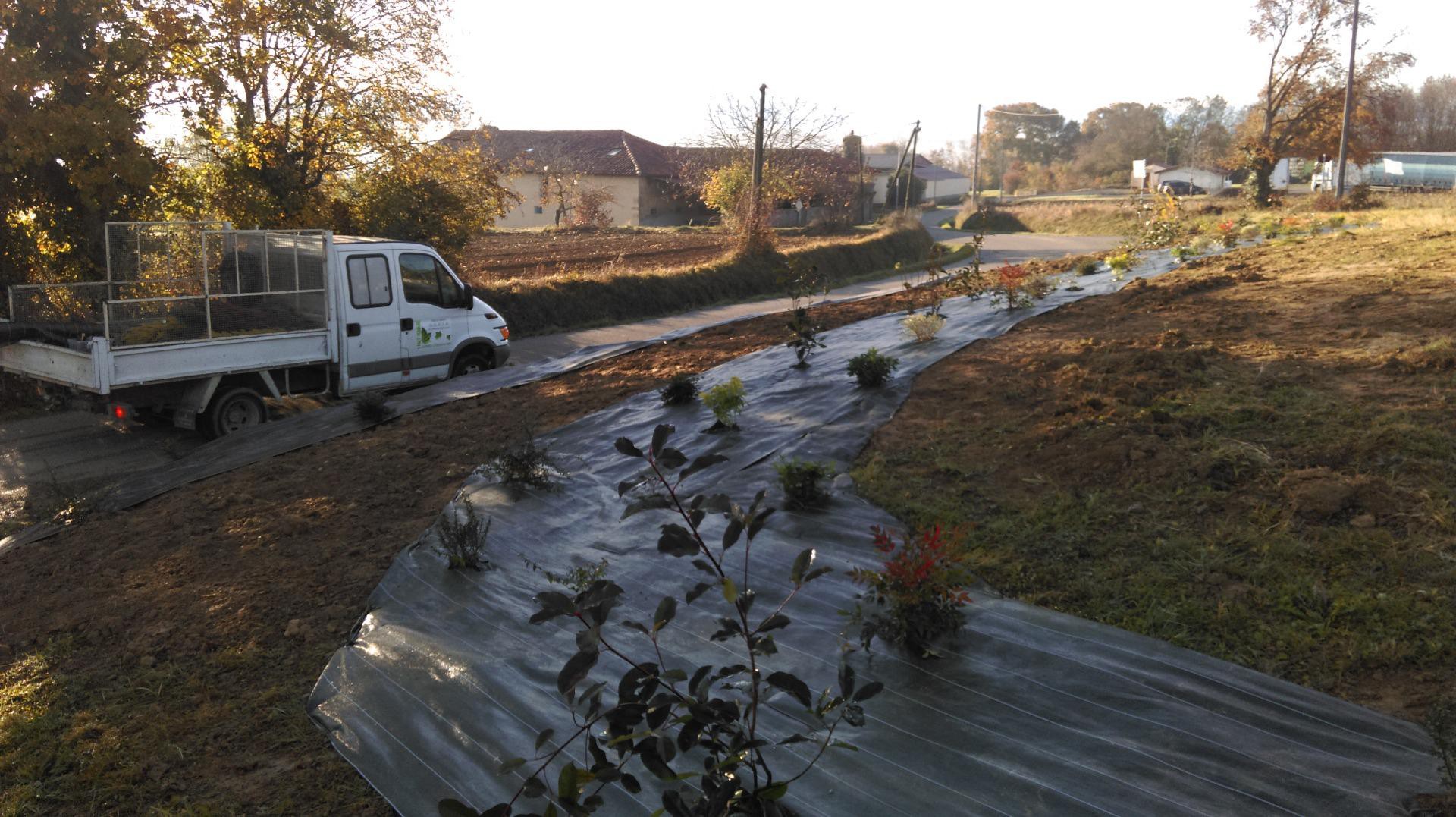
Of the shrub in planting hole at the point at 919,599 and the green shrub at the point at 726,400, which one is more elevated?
the green shrub at the point at 726,400

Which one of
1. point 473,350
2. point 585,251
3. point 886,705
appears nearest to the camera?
point 886,705

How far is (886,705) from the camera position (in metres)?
3.79

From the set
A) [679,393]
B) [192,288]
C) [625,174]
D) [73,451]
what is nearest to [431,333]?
[192,288]

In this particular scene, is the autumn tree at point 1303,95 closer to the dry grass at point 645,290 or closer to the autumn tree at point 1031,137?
the dry grass at point 645,290

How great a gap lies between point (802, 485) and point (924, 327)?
16.5 feet

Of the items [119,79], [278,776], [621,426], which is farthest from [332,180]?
[278,776]

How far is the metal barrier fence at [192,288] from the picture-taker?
10.1 m

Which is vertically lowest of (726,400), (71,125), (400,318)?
(726,400)

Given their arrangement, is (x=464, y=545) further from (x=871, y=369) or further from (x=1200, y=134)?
(x=1200, y=134)

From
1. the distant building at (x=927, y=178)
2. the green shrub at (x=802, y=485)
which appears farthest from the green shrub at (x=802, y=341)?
the distant building at (x=927, y=178)

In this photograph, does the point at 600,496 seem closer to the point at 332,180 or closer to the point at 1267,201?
the point at 332,180

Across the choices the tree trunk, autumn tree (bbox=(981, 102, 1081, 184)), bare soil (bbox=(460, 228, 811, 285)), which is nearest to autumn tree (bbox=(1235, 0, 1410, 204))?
the tree trunk

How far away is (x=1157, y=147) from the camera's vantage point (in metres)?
94.5

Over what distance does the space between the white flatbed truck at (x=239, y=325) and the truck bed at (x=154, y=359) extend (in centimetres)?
1
